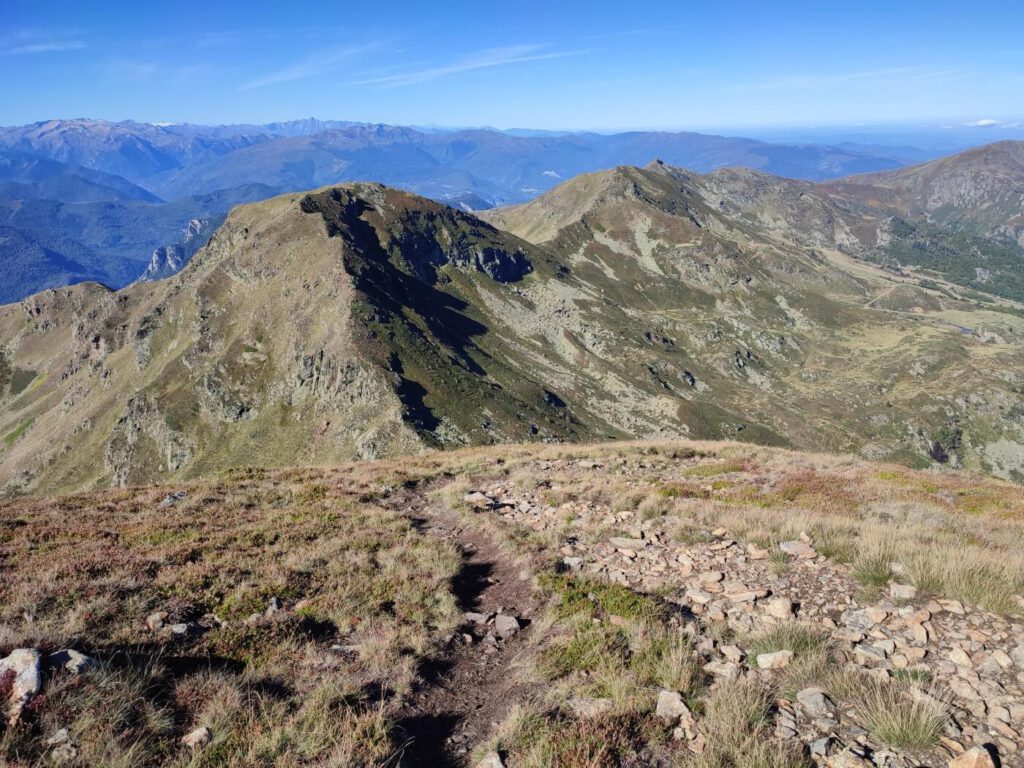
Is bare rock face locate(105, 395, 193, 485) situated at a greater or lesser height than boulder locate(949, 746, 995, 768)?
lesser

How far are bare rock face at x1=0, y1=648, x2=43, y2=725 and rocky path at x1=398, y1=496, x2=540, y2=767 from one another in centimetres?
524

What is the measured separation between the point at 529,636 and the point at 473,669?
5.03ft

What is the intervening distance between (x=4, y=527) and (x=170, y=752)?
A: 679 inches

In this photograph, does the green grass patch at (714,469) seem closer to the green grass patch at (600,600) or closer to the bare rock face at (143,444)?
the green grass patch at (600,600)

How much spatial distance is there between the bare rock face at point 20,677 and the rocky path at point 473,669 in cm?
524

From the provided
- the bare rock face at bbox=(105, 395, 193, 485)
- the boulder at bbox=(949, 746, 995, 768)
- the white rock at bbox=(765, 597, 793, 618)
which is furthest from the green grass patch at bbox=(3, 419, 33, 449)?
the boulder at bbox=(949, 746, 995, 768)

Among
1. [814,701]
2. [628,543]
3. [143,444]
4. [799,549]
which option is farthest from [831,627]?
[143,444]

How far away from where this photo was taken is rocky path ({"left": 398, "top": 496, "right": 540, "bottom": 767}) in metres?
8.23

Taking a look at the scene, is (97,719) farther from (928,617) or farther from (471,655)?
(928,617)

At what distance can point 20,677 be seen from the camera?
24.3 ft

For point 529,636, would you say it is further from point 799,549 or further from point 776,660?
point 799,549

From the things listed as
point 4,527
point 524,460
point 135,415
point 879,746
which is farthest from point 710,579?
point 135,415

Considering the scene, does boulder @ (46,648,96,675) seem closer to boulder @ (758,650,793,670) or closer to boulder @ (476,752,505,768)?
boulder @ (476,752,505,768)

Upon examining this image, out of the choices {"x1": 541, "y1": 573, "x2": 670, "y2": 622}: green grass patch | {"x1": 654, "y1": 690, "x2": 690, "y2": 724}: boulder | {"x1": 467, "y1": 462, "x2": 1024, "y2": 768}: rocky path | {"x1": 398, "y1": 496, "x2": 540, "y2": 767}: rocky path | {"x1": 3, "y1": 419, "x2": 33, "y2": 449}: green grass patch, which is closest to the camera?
{"x1": 467, "y1": 462, "x2": 1024, "y2": 768}: rocky path
